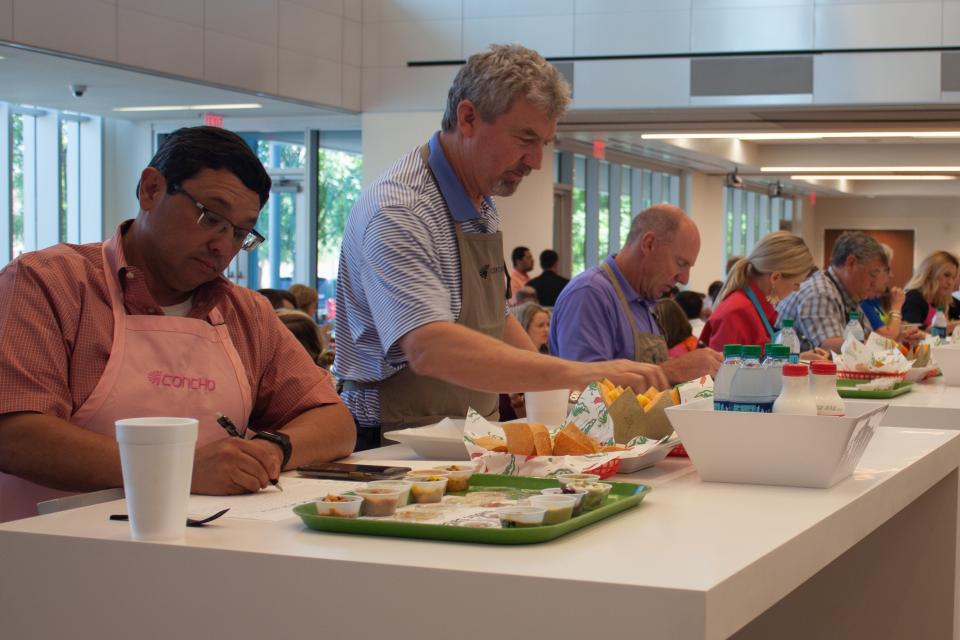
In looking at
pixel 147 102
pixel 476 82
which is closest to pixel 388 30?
pixel 147 102

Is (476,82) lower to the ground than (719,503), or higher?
higher

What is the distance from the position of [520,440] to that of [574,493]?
37 centimetres

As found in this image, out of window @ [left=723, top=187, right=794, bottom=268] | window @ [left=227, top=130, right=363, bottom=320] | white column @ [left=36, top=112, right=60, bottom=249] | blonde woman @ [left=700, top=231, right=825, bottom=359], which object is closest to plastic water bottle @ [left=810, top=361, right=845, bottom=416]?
blonde woman @ [left=700, top=231, right=825, bottom=359]

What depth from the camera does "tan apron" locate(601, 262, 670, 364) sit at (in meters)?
3.88

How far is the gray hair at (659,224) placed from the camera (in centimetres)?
399

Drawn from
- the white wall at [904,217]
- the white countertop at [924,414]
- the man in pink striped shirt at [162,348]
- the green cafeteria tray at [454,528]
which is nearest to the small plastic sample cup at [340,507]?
the green cafeteria tray at [454,528]

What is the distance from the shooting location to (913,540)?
252cm

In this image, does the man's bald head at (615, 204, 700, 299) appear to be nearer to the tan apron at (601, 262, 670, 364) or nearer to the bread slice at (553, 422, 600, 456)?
the tan apron at (601, 262, 670, 364)

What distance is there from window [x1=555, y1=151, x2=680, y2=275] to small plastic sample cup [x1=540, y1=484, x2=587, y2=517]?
43.5 feet

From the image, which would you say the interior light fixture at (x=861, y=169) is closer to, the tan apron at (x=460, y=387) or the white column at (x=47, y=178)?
the white column at (x=47, y=178)

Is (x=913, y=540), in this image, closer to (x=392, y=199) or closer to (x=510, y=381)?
(x=510, y=381)

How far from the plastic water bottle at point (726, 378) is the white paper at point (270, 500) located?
57 centimetres

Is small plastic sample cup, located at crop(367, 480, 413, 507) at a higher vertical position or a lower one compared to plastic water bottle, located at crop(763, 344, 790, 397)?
lower

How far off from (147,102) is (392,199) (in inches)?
337
